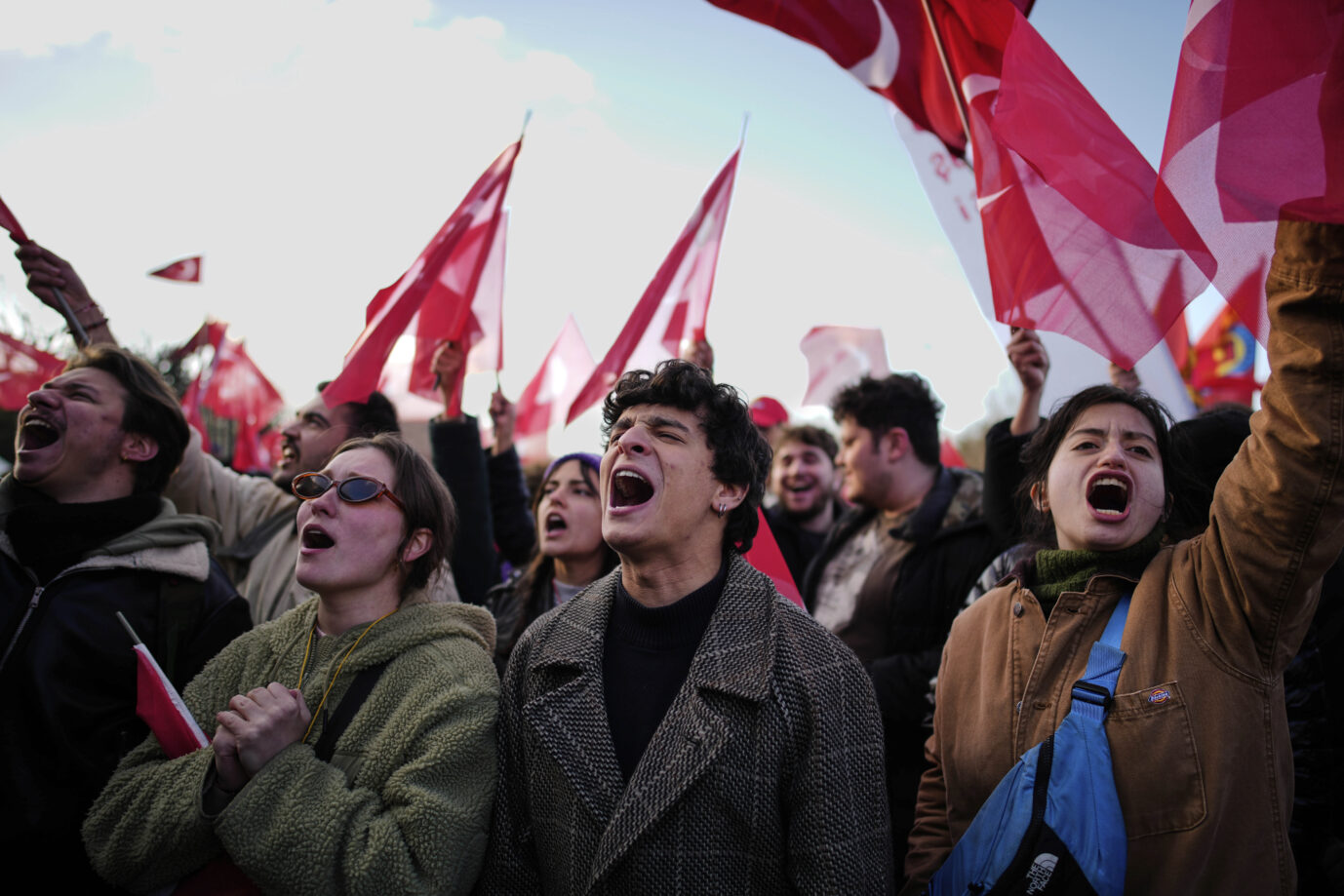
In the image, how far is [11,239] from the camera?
343cm

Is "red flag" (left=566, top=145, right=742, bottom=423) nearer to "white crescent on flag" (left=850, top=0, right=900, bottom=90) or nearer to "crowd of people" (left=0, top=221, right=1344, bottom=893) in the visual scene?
"white crescent on flag" (left=850, top=0, right=900, bottom=90)

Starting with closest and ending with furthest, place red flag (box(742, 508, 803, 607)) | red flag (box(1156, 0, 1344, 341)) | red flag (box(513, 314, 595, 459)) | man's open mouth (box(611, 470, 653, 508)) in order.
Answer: red flag (box(1156, 0, 1344, 341)) < man's open mouth (box(611, 470, 653, 508)) < red flag (box(742, 508, 803, 607)) < red flag (box(513, 314, 595, 459))

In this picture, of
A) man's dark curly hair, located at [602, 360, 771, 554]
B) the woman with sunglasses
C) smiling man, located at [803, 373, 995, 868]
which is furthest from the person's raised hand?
smiling man, located at [803, 373, 995, 868]

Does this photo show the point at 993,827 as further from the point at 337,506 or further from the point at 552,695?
the point at 337,506

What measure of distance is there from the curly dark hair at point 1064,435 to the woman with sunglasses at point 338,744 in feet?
5.72

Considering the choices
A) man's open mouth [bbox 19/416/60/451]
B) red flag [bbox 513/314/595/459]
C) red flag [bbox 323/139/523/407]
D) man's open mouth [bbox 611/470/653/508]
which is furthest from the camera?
red flag [bbox 513/314/595/459]

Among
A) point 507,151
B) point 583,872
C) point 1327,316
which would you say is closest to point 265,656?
point 583,872

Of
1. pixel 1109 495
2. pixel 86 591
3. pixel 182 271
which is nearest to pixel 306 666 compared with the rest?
pixel 86 591

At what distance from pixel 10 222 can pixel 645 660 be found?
305 cm

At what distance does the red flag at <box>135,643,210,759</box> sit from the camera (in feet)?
7.04

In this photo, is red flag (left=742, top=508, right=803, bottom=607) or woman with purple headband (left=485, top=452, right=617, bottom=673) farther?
woman with purple headband (left=485, top=452, right=617, bottom=673)

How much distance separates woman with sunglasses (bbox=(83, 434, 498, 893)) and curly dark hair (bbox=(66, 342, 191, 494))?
39.0 inches

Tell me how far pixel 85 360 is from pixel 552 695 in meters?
2.27

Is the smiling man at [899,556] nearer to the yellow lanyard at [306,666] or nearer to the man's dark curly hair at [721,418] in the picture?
the man's dark curly hair at [721,418]
